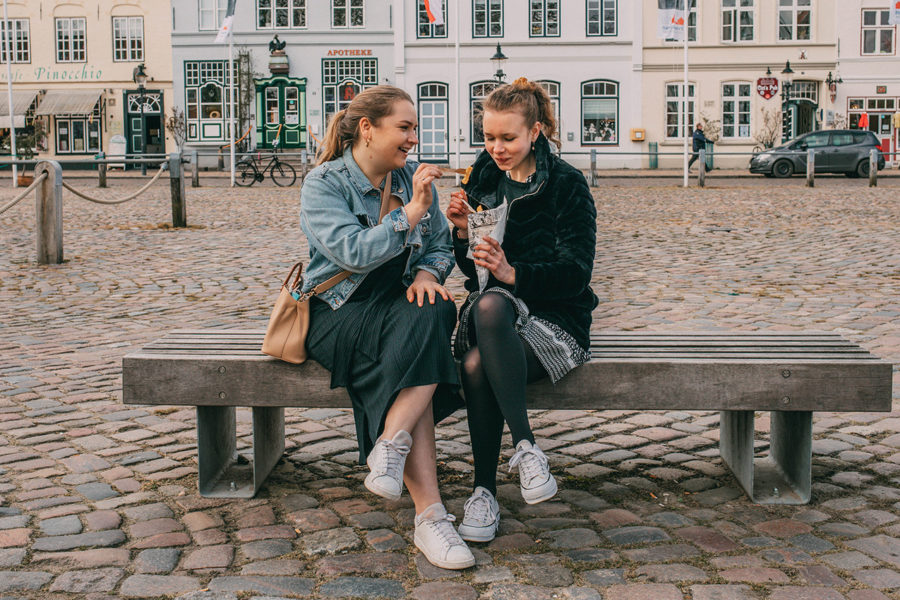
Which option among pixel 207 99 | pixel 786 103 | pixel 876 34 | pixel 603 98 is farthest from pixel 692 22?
pixel 207 99

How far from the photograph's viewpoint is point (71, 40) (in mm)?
42938

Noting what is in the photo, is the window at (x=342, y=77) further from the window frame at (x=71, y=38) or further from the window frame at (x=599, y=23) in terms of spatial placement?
the window frame at (x=71, y=38)

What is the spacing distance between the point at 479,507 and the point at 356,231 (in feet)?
3.19

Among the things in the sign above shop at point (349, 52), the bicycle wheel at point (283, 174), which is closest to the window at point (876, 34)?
the sign above shop at point (349, 52)

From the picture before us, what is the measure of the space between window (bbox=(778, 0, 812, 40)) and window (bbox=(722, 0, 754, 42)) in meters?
1.06

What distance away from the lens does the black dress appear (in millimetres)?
3361

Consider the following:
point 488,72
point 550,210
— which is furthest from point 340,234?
point 488,72

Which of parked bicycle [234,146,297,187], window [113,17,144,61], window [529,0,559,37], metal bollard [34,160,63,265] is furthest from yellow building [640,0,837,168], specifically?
metal bollard [34,160,63,265]

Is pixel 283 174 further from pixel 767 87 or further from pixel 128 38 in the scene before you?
pixel 128 38

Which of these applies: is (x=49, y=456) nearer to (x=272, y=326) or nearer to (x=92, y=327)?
(x=272, y=326)

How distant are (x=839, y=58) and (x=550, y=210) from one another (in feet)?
124

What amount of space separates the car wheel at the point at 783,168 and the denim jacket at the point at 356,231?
28.2 metres

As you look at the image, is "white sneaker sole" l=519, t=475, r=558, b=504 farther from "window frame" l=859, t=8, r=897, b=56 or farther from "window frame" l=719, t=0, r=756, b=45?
"window frame" l=859, t=8, r=897, b=56

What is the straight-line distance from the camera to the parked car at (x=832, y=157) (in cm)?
3016
